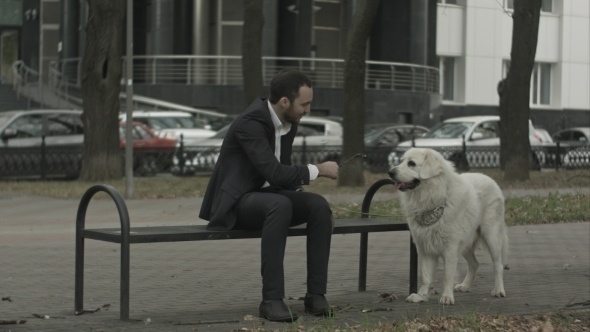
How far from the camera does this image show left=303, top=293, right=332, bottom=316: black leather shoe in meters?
7.49

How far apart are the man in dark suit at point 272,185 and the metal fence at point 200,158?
1925 centimetres

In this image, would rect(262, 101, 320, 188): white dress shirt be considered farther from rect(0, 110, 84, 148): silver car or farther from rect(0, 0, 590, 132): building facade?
rect(0, 0, 590, 132): building facade

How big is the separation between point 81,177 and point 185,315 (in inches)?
679

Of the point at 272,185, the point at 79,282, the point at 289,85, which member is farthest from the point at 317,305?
the point at 79,282

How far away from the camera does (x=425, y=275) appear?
837 centimetres

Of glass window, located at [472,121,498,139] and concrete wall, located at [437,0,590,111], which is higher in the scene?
concrete wall, located at [437,0,590,111]

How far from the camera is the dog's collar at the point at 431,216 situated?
8.23 m

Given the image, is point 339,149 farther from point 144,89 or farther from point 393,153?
point 144,89

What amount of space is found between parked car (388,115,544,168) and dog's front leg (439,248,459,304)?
2154 cm

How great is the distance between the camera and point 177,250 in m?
12.8

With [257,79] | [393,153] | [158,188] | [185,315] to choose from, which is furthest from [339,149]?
[185,315]

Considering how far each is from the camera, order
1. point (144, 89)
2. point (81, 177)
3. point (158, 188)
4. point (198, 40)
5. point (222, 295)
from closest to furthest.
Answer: point (222, 295), point (158, 188), point (81, 177), point (144, 89), point (198, 40)

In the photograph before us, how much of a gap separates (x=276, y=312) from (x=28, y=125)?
22.3 m

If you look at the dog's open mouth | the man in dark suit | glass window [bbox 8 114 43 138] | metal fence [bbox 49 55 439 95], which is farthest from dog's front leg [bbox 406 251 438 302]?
metal fence [bbox 49 55 439 95]
